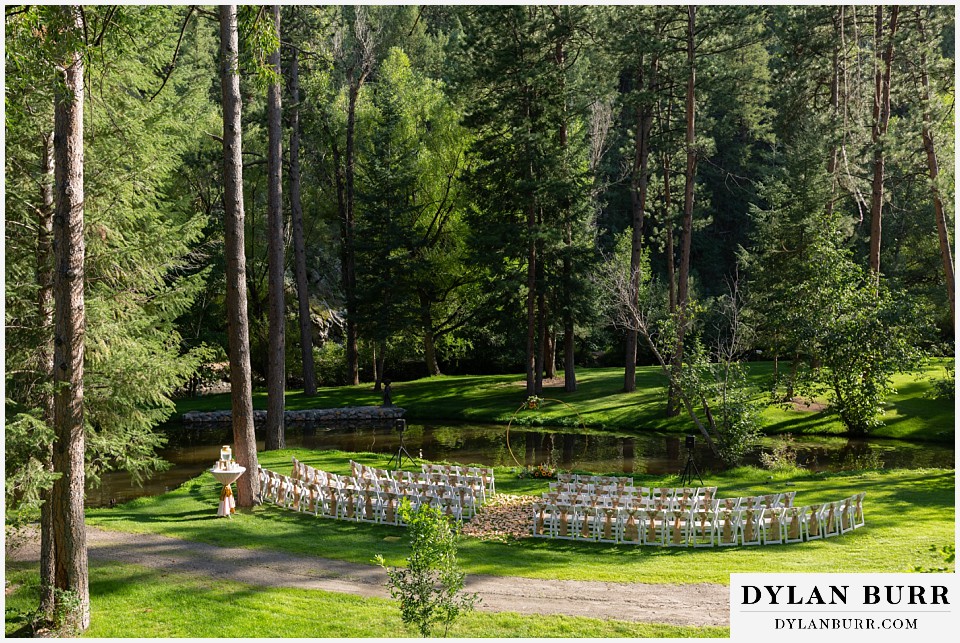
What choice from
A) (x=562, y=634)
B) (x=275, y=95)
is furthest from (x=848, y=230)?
(x=562, y=634)

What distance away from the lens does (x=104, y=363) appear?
45.4 feet

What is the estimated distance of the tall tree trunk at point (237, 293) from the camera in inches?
617

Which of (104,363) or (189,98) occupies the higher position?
(189,98)

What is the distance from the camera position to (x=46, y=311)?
39.7 feet

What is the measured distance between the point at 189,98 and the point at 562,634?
61.1 ft

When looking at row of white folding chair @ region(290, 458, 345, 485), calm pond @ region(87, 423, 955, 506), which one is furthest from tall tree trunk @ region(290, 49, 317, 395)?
row of white folding chair @ region(290, 458, 345, 485)

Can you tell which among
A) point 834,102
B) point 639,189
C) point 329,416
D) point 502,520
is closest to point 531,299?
point 639,189

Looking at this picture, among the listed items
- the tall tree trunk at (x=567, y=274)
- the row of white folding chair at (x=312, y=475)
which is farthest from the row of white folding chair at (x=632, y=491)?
the tall tree trunk at (x=567, y=274)

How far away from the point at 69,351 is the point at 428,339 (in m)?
30.4

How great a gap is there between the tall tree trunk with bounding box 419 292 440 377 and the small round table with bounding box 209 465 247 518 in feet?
71.4

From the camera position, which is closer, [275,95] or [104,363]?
[104,363]

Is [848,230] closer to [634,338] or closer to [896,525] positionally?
[634,338]

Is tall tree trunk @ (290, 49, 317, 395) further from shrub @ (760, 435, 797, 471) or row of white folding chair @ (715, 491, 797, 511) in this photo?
row of white folding chair @ (715, 491, 797, 511)

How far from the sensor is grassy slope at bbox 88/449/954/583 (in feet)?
39.3
